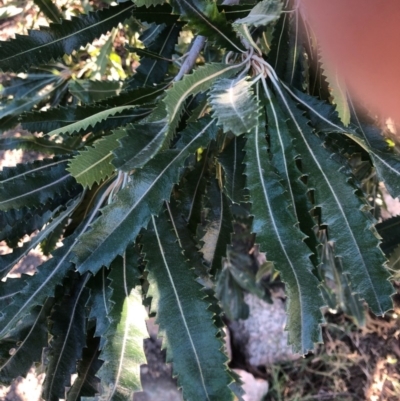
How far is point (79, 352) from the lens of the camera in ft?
2.24

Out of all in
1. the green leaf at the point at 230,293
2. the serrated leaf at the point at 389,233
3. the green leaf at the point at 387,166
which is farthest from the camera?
the green leaf at the point at 230,293

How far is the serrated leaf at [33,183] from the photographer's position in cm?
69

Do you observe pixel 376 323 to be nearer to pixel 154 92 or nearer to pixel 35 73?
pixel 154 92

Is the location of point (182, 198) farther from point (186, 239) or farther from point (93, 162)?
point (93, 162)

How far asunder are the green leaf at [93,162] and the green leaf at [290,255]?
0.20 meters

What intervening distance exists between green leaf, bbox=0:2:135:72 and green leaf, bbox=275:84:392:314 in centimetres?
41

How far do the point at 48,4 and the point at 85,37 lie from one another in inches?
11.0

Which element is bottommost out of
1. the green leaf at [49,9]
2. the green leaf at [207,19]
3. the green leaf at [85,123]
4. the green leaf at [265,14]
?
the green leaf at [85,123]

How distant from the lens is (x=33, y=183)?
0.71 metres

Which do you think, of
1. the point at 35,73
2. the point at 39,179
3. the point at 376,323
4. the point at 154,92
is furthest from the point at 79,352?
the point at 376,323

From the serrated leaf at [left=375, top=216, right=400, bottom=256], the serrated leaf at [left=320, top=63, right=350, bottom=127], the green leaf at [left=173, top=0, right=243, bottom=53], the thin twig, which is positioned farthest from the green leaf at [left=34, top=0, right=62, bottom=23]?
the serrated leaf at [left=375, top=216, right=400, bottom=256]

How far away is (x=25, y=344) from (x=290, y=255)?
0.45 meters

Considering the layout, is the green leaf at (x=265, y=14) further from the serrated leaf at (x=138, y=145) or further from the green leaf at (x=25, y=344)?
the green leaf at (x=25, y=344)

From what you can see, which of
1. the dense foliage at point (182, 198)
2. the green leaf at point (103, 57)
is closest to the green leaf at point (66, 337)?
the dense foliage at point (182, 198)
